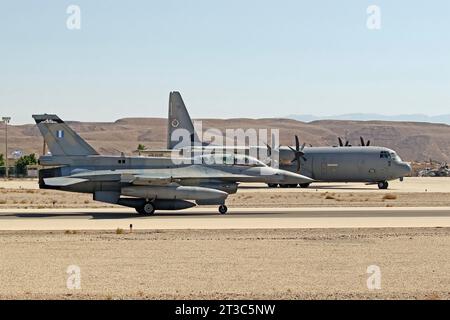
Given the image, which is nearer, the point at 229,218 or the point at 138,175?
the point at 229,218

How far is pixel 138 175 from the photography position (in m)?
32.2

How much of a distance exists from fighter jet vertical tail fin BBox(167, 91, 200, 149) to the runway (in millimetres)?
32150

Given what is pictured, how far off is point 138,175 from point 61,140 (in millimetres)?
3932

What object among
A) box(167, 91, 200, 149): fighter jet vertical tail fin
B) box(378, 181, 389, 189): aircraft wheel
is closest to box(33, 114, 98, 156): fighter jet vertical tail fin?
box(378, 181, 389, 189): aircraft wheel

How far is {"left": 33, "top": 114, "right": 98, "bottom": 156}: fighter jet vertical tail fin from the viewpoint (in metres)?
33.0

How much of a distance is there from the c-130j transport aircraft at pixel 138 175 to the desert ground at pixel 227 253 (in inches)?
32.6

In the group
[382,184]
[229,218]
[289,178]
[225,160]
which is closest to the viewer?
[229,218]

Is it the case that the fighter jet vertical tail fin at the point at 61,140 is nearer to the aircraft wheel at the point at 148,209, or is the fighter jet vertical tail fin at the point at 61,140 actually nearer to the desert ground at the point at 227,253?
the desert ground at the point at 227,253

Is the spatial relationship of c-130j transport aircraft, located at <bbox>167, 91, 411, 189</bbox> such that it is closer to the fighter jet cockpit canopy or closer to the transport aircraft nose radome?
the transport aircraft nose radome

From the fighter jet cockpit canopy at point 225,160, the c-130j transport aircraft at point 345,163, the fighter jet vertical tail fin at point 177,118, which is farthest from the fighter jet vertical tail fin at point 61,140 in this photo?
the fighter jet vertical tail fin at point 177,118

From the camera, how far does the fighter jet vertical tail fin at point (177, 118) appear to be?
2687 inches

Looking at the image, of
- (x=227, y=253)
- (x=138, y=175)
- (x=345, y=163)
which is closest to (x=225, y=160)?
(x=138, y=175)

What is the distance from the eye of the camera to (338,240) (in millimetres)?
22875

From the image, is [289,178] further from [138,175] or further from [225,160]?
[138,175]
